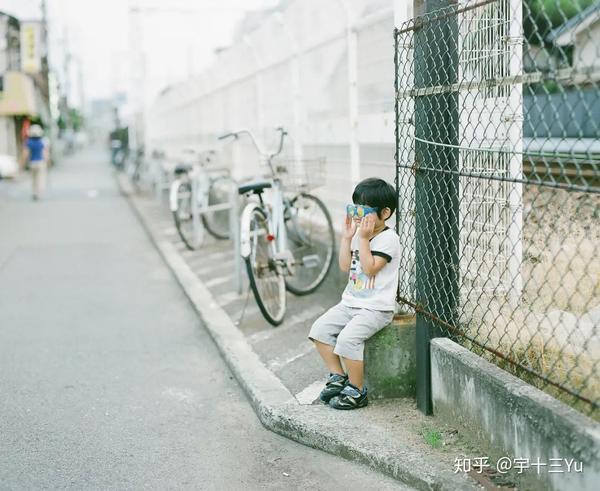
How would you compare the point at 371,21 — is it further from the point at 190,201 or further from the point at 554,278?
the point at 190,201

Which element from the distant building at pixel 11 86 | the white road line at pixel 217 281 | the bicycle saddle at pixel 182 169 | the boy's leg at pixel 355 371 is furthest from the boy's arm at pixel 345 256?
the distant building at pixel 11 86

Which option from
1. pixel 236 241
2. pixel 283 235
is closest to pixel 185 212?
pixel 236 241

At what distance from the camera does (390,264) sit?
14.0 ft

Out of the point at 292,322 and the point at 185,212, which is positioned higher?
the point at 185,212

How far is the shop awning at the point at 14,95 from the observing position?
3522 cm

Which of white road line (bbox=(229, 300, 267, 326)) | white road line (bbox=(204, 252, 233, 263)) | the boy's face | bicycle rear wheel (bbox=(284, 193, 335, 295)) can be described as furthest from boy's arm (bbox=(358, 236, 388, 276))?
white road line (bbox=(204, 252, 233, 263))

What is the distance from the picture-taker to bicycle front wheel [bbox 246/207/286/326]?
609 cm

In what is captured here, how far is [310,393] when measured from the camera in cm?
459

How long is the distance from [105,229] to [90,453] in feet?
32.1

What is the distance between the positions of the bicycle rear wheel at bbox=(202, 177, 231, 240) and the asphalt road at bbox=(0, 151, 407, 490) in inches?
45.8

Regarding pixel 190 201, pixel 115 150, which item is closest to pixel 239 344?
pixel 190 201

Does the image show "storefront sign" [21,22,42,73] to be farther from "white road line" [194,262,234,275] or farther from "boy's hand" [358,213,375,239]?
"boy's hand" [358,213,375,239]

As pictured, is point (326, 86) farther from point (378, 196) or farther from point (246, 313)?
point (378, 196)

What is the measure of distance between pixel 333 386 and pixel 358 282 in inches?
22.7
